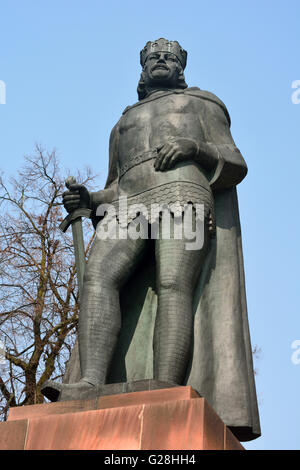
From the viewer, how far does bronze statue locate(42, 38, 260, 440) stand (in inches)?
270

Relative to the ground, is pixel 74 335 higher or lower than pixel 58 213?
lower

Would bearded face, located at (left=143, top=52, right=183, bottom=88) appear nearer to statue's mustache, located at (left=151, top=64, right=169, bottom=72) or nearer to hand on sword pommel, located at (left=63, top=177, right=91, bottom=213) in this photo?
statue's mustache, located at (left=151, top=64, right=169, bottom=72)

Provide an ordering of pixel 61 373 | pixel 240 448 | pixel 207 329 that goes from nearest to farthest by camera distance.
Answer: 1. pixel 240 448
2. pixel 207 329
3. pixel 61 373

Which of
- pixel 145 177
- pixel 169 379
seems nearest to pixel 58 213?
pixel 145 177

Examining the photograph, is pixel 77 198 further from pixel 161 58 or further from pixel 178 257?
pixel 161 58

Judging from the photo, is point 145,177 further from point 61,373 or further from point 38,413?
point 61,373

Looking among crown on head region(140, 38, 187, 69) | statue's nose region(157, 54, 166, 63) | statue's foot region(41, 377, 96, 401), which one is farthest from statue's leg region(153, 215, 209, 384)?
crown on head region(140, 38, 187, 69)

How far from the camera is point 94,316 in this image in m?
7.04

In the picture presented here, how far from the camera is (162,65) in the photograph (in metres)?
8.27

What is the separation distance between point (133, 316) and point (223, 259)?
98 centimetres

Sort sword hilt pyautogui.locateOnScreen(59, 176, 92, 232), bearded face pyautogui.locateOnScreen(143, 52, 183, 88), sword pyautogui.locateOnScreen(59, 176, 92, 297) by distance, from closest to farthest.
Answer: sword pyautogui.locateOnScreen(59, 176, 92, 297), sword hilt pyautogui.locateOnScreen(59, 176, 92, 232), bearded face pyautogui.locateOnScreen(143, 52, 183, 88)

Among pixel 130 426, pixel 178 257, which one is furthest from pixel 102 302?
pixel 130 426

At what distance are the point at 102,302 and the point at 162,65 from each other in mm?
2611

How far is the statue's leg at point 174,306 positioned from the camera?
266 inches
